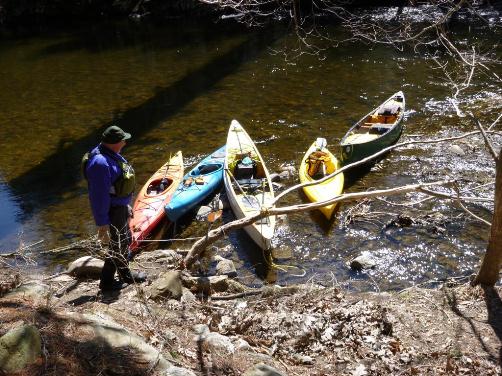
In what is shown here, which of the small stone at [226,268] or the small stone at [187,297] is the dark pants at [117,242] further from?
the small stone at [226,268]

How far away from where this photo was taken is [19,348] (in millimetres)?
3451

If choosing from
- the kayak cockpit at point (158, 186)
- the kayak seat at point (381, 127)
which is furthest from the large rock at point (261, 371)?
the kayak seat at point (381, 127)

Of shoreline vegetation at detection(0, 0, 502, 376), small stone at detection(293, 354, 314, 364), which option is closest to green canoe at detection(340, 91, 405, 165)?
shoreline vegetation at detection(0, 0, 502, 376)

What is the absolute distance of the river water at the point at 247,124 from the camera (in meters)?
8.27

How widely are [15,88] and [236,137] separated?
34.7ft

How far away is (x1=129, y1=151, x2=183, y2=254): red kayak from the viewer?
8734 millimetres

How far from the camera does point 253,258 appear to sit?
8320mm

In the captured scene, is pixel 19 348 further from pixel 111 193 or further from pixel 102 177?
pixel 111 193

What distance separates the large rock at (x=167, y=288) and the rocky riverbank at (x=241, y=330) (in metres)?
0.02

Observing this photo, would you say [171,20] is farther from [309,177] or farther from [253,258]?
[253,258]

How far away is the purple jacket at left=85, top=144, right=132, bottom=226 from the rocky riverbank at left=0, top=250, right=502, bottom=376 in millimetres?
972

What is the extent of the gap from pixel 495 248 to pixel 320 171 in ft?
17.1

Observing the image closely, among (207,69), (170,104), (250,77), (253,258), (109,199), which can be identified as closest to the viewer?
(109,199)

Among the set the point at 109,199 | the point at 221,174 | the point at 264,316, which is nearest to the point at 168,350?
the point at 264,316
